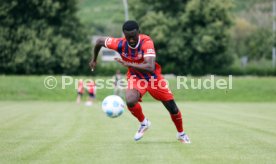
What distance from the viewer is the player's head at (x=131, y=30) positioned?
A: 1153cm

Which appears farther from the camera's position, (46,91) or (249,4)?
(249,4)

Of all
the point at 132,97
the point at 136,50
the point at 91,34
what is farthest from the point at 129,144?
the point at 91,34

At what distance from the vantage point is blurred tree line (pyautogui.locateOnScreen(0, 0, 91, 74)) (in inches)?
2111

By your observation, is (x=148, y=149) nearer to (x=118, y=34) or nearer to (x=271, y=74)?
(x=271, y=74)

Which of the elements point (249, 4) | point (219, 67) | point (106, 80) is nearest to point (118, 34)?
point (249, 4)

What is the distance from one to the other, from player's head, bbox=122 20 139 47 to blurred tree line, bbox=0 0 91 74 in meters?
42.7

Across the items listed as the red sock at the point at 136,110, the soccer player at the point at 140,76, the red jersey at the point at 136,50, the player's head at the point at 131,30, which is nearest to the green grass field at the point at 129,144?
the red sock at the point at 136,110

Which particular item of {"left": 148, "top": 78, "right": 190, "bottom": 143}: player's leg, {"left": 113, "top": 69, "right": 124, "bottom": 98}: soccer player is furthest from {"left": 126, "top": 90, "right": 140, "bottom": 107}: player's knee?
{"left": 113, "top": 69, "right": 124, "bottom": 98}: soccer player

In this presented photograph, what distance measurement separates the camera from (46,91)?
42719 mm

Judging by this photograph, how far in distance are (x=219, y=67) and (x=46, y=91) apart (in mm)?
25958

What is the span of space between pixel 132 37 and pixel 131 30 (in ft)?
0.58

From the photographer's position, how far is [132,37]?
460 inches

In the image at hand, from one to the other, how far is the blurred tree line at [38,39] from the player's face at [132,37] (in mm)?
42584

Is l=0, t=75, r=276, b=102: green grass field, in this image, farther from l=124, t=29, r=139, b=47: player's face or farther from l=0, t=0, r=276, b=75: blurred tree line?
l=124, t=29, r=139, b=47: player's face
